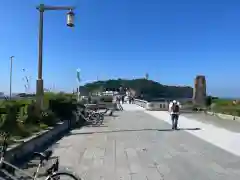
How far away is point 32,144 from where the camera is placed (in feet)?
37.5

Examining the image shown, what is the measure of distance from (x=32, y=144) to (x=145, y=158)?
3410 mm

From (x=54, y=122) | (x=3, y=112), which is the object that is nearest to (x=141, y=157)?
(x=3, y=112)

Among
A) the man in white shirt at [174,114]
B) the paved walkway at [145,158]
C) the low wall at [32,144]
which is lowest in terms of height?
the paved walkway at [145,158]

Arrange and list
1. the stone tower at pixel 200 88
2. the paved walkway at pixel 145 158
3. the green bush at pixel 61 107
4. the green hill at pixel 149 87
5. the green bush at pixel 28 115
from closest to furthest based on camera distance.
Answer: the paved walkway at pixel 145 158 < the green bush at pixel 28 115 < the green bush at pixel 61 107 < the stone tower at pixel 200 88 < the green hill at pixel 149 87

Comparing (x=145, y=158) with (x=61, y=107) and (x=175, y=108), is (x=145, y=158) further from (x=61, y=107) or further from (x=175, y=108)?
(x=61, y=107)

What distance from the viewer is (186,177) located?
809cm

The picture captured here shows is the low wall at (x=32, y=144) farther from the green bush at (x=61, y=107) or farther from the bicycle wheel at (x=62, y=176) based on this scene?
the bicycle wheel at (x=62, y=176)

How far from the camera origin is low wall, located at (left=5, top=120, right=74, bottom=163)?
30.1 ft

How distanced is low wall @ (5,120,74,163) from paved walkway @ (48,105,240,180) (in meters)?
0.50

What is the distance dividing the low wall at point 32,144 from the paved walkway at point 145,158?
0.50 meters

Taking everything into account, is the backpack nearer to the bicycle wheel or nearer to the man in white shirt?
the man in white shirt

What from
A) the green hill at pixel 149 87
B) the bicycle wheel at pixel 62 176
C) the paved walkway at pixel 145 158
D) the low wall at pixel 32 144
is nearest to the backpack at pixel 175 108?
the paved walkway at pixel 145 158

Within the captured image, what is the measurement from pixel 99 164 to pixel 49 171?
11.5 ft

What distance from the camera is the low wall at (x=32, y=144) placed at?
917 cm
